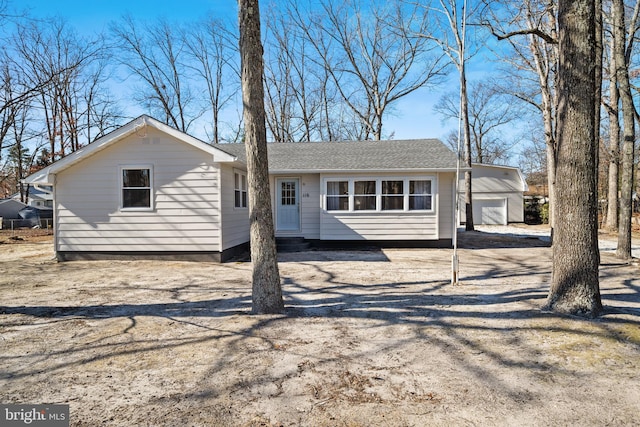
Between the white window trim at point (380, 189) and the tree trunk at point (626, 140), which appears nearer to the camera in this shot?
the tree trunk at point (626, 140)

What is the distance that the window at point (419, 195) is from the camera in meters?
11.2

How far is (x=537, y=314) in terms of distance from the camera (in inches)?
176

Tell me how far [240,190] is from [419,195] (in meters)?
5.36

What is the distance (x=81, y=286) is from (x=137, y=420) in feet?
16.6

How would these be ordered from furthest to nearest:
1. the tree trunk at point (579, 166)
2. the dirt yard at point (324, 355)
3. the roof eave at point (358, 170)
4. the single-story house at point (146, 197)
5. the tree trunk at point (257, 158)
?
the roof eave at point (358, 170)
the single-story house at point (146, 197)
the tree trunk at point (257, 158)
the tree trunk at point (579, 166)
the dirt yard at point (324, 355)

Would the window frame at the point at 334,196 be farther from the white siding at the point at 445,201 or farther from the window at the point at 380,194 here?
the white siding at the point at 445,201

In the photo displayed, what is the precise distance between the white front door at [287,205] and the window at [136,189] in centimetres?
416

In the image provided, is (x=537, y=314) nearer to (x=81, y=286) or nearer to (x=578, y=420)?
(x=578, y=420)

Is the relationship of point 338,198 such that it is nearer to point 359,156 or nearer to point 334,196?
point 334,196

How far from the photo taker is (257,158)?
4.48 m

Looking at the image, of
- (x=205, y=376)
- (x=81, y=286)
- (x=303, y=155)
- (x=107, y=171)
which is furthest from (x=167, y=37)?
(x=205, y=376)

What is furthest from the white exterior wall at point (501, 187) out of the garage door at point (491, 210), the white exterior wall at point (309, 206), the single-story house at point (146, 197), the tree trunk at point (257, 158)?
the tree trunk at point (257, 158)

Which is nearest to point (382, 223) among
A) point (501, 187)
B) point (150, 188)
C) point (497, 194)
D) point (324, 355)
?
point (150, 188)

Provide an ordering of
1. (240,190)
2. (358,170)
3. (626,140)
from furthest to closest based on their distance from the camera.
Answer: (358,170) < (240,190) < (626,140)
